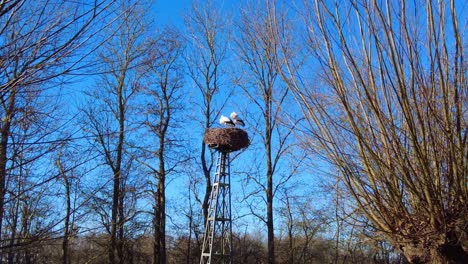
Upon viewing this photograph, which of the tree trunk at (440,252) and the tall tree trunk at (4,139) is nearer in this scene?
the tall tree trunk at (4,139)

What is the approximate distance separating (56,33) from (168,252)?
2006cm

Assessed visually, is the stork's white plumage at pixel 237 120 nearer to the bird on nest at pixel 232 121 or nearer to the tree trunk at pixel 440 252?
the bird on nest at pixel 232 121

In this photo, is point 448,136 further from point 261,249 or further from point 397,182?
point 261,249

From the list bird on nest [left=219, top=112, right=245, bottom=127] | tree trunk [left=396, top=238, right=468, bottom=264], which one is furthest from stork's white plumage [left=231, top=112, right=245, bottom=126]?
tree trunk [left=396, top=238, right=468, bottom=264]

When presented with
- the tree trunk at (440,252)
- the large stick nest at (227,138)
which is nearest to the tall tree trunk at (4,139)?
the tree trunk at (440,252)

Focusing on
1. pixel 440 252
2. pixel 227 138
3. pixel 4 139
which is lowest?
pixel 440 252

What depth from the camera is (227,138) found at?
35.8 ft

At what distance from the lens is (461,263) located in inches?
144

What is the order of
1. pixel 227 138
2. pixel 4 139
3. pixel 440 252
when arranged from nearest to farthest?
pixel 4 139
pixel 440 252
pixel 227 138

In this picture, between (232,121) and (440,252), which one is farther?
(232,121)

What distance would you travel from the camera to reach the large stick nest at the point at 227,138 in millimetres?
10906

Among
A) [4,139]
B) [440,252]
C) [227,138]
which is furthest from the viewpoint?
[227,138]

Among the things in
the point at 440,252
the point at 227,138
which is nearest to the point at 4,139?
the point at 440,252

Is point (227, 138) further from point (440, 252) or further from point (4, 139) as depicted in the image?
point (4, 139)
